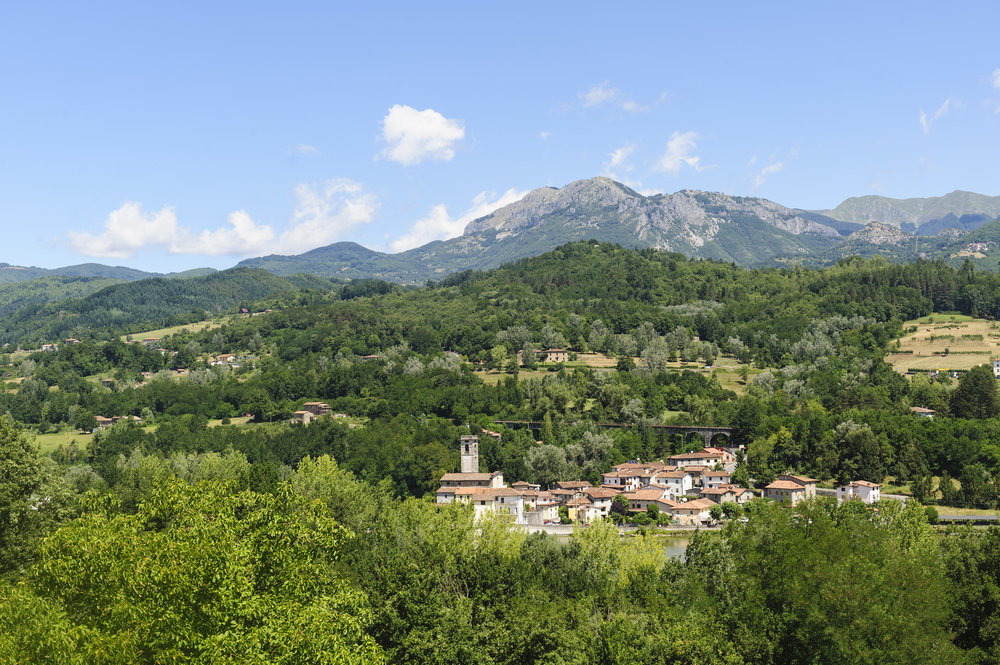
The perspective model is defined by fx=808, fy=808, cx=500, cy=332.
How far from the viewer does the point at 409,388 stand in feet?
292

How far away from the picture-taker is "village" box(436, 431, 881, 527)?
5984cm

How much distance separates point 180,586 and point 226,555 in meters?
0.83

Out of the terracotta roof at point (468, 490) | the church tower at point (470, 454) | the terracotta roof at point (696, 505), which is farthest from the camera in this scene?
the church tower at point (470, 454)

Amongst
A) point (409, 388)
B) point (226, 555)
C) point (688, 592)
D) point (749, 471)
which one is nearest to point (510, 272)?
point (409, 388)

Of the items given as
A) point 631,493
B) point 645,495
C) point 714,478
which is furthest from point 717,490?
point 631,493

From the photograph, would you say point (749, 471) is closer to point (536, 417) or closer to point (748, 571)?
point (536, 417)

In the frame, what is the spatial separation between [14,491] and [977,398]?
3027 inches

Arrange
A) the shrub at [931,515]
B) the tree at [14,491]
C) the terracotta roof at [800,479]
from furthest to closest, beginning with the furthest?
the terracotta roof at [800,479]
the shrub at [931,515]
the tree at [14,491]

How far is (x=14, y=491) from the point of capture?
24734 millimetres

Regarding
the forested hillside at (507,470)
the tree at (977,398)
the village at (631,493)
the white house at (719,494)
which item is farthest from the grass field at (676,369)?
the white house at (719,494)

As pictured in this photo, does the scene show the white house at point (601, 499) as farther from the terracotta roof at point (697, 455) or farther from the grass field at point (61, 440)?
the grass field at point (61, 440)

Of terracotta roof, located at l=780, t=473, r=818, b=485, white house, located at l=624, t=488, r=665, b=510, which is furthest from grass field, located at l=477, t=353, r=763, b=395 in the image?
white house, located at l=624, t=488, r=665, b=510

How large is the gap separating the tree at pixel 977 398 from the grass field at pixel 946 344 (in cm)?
1556

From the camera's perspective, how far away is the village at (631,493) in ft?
196
